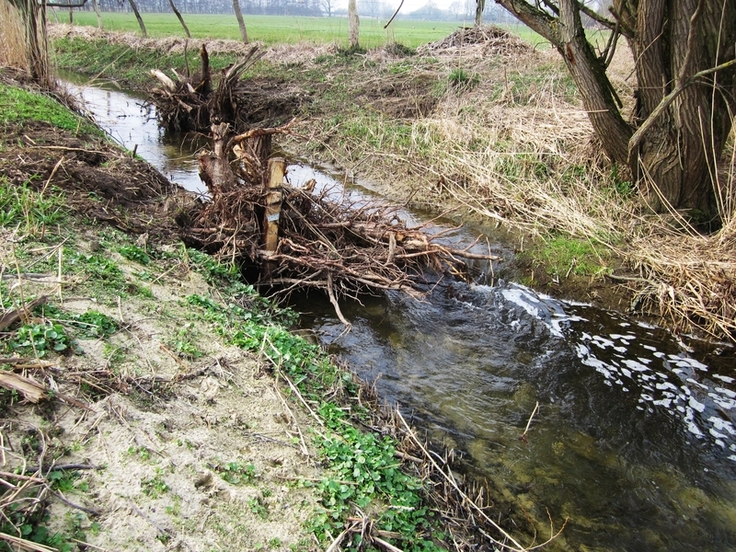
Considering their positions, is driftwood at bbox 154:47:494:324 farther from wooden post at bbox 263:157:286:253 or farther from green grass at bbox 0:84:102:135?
green grass at bbox 0:84:102:135

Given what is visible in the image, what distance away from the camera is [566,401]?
175 inches

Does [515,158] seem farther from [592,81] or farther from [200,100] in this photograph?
[200,100]

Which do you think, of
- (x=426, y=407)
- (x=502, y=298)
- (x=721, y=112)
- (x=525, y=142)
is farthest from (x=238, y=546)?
(x=525, y=142)

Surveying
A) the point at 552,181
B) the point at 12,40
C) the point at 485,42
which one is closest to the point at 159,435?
the point at 552,181

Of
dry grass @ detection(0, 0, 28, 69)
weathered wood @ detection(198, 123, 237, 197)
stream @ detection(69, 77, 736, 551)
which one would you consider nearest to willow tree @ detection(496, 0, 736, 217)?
stream @ detection(69, 77, 736, 551)

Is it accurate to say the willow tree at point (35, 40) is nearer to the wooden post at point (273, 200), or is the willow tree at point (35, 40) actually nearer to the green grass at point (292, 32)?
the wooden post at point (273, 200)

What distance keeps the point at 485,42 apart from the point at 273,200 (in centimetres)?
1271

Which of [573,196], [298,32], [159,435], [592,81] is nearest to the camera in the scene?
[159,435]

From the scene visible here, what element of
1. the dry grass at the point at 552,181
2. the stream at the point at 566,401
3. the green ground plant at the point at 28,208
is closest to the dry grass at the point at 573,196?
the dry grass at the point at 552,181

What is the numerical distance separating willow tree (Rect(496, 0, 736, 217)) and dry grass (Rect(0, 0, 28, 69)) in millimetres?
8008

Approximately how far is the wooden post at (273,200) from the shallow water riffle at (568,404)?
95cm

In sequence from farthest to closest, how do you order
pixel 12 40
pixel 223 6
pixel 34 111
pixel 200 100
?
pixel 223 6 → pixel 200 100 → pixel 12 40 → pixel 34 111

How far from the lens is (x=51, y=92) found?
905 cm

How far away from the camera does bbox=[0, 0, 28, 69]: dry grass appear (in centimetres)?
874
